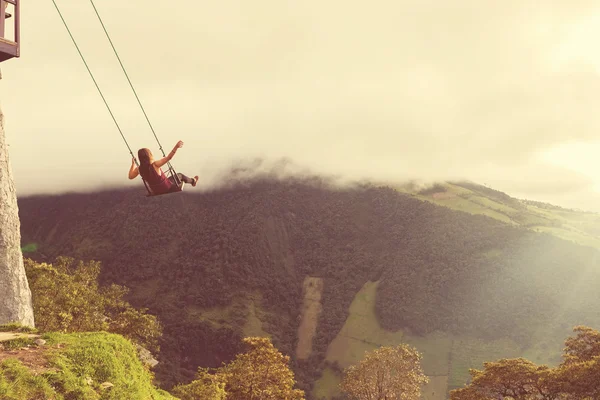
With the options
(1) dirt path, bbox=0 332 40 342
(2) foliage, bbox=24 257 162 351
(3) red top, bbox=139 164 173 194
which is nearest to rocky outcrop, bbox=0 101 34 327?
(2) foliage, bbox=24 257 162 351

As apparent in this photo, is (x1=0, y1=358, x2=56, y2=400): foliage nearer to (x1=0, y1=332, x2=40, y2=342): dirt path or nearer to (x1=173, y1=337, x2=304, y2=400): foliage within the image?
(x1=0, y1=332, x2=40, y2=342): dirt path

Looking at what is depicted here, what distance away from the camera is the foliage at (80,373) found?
16.5 meters

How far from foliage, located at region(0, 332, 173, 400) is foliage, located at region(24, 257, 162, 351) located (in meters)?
21.4

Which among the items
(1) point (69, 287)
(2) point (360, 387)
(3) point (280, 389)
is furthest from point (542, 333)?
(1) point (69, 287)

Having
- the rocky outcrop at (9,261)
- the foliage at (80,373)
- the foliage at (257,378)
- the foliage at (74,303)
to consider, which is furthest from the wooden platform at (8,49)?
the foliage at (257,378)

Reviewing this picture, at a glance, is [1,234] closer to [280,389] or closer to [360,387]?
[280,389]

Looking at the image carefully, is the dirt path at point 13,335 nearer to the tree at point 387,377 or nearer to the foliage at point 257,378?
the foliage at point 257,378

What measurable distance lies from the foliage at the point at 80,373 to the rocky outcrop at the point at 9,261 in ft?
52.0

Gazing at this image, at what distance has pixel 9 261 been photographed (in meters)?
35.5

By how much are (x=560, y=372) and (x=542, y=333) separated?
17989 cm

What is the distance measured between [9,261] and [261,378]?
28.2m

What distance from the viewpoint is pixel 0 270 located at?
1356 inches

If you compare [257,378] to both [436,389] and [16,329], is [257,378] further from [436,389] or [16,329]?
[436,389]

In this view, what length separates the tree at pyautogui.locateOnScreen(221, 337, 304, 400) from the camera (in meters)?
47.7
